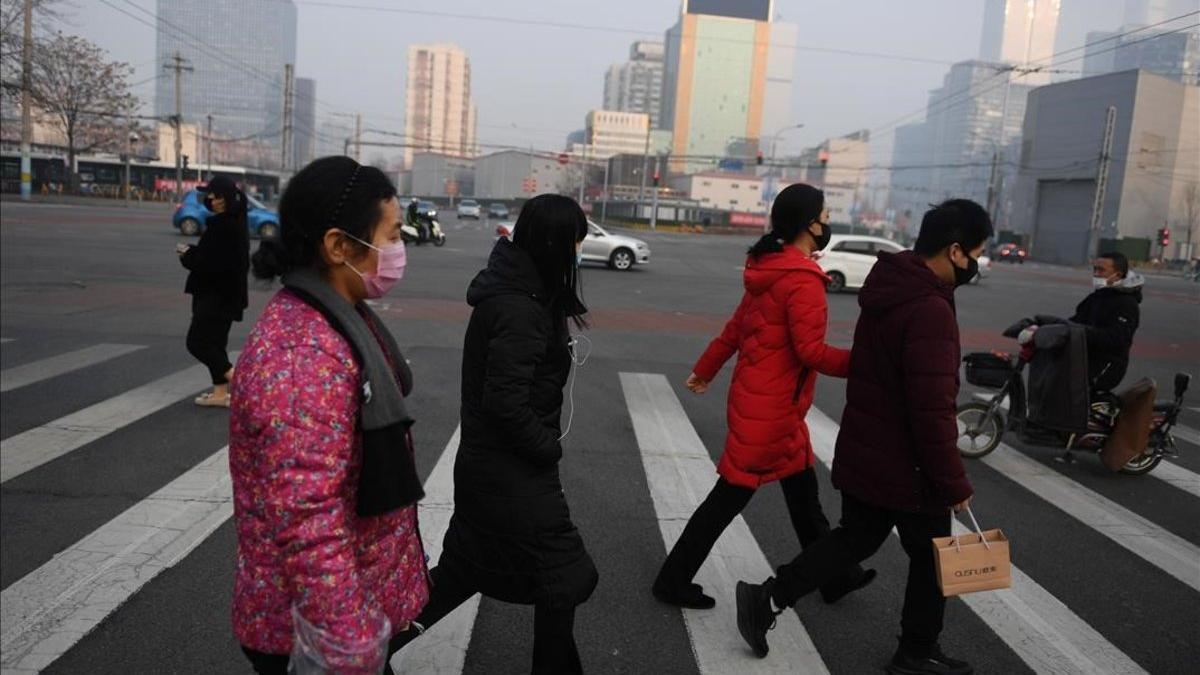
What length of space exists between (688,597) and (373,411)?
2418 mm

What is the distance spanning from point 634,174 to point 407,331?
102m

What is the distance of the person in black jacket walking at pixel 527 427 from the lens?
248 cm

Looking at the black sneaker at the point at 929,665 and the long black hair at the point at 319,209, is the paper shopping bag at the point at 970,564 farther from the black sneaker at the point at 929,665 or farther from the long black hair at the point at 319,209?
the long black hair at the point at 319,209

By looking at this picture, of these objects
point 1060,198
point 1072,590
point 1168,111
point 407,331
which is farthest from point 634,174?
point 1072,590

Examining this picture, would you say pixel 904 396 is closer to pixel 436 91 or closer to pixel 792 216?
pixel 792 216

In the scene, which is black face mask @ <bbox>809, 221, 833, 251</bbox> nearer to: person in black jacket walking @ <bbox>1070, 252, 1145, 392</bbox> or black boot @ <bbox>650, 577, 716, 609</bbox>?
black boot @ <bbox>650, 577, 716, 609</bbox>

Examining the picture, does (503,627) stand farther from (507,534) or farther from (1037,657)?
(1037,657)

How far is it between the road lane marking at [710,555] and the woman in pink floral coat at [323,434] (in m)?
1.83

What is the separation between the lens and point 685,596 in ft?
12.5

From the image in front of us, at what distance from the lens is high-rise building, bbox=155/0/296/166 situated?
46406 mm

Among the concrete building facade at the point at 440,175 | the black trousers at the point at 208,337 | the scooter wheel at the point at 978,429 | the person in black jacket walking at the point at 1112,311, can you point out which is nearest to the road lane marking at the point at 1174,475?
the scooter wheel at the point at 978,429

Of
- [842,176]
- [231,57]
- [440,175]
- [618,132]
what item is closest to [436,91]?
[618,132]

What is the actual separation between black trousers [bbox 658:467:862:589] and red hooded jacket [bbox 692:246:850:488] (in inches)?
3.9

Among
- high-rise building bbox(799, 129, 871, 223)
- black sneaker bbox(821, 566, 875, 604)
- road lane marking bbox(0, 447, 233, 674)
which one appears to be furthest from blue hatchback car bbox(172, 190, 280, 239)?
high-rise building bbox(799, 129, 871, 223)
